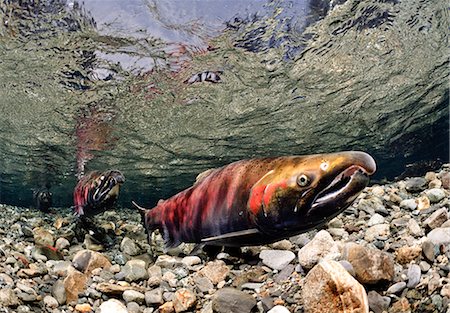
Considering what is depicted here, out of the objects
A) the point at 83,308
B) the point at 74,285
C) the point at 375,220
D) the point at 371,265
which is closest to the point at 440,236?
the point at 371,265

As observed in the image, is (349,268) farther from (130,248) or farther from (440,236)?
(130,248)

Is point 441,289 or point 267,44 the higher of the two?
point 267,44

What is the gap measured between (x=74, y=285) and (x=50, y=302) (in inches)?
13.3

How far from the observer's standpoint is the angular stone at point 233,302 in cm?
329

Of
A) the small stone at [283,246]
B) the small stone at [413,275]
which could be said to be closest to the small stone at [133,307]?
the small stone at [283,246]

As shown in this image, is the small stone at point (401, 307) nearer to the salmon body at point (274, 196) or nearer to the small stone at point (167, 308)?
the salmon body at point (274, 196)

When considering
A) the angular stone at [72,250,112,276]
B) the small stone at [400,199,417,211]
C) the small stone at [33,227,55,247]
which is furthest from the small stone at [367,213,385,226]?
the small stone at [33,227,55,247]

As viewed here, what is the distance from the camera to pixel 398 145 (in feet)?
63.1

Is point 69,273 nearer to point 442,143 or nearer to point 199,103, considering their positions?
point 199,103

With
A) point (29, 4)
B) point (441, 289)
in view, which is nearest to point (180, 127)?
point (29, 4)

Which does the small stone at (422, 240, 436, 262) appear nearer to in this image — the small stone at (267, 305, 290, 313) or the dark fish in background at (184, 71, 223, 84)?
the small stone at (267, 305, 290, 313)

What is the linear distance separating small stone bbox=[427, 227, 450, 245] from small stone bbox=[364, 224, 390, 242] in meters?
0.61

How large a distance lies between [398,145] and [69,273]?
18783 millimetres

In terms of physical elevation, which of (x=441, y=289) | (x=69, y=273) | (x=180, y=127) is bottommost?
(x=441, y=289)
